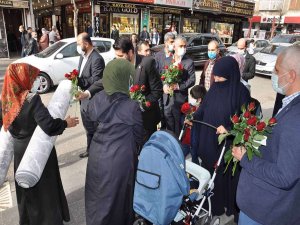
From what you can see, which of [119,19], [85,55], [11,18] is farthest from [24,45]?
[85,55]

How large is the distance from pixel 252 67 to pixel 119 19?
1518cm

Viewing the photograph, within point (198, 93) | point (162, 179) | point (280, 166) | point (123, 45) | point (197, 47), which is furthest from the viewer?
point (197, 47)

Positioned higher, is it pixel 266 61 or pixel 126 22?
pixel 126 22

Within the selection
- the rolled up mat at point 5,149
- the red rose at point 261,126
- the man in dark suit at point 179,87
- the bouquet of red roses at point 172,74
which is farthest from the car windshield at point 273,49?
the rolled up mat at point 5,149

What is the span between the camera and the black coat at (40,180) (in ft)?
8.36

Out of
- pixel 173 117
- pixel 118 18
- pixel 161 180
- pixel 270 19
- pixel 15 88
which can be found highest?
pixel 270 19

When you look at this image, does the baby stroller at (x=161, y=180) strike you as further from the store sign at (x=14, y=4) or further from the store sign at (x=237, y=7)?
the store sign at (x=237, y=7)

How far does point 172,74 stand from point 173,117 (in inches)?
33.5

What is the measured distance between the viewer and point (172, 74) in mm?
4535

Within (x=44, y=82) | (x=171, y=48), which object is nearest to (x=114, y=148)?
(x=171, y=48)

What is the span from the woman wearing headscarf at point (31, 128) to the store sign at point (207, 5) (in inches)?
879

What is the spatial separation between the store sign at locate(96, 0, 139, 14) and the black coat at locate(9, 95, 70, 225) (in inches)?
670

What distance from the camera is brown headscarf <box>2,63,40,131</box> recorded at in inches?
95.6

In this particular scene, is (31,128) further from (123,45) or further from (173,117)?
(173,117)
